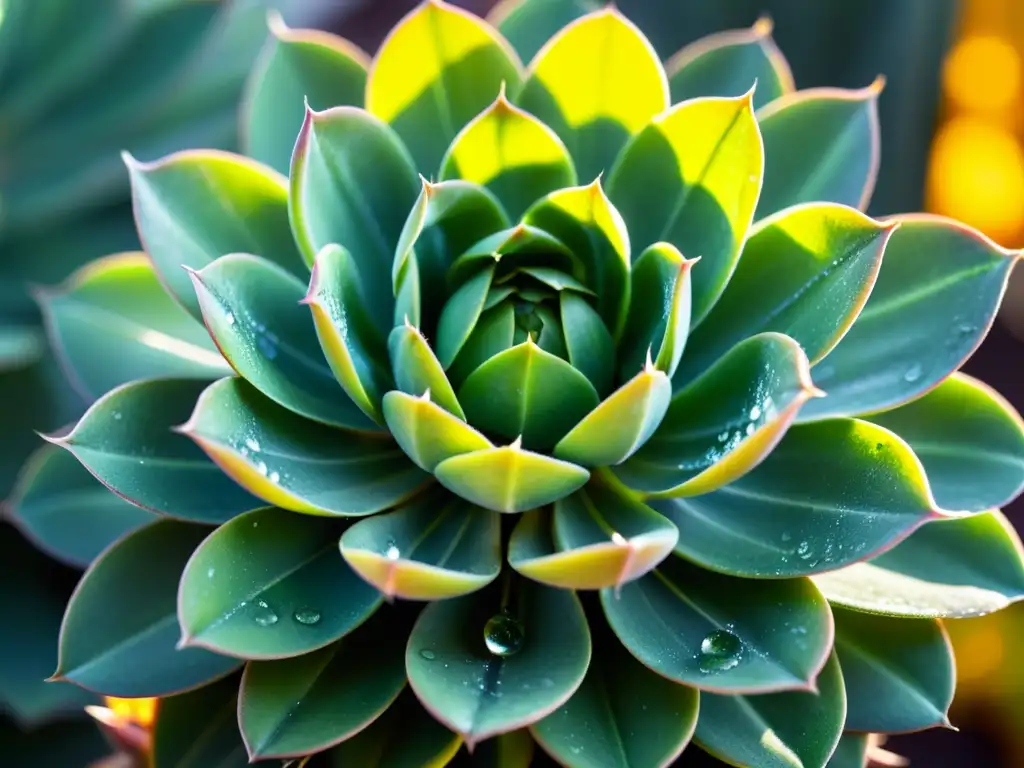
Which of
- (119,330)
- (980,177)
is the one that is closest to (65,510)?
(119,330)

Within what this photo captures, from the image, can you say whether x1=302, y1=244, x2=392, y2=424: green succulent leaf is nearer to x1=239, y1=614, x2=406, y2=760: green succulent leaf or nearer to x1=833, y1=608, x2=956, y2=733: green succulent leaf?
x1=239, y1=614, x2=406, y2=760: green succulent leaf

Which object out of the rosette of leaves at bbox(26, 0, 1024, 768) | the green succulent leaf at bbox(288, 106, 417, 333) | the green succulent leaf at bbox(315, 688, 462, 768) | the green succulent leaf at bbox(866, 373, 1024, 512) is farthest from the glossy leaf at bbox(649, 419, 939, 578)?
the green succulent leaf at bbox(288, 106, 417, 333)

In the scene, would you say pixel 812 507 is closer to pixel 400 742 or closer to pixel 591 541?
pixel 591 541

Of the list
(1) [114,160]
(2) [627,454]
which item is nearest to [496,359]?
(2) [627,454]

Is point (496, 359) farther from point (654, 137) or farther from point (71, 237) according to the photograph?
point (71, 237)

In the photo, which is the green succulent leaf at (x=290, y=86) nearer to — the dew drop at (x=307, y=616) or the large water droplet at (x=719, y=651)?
the dew drop at (x=307, y=616)
